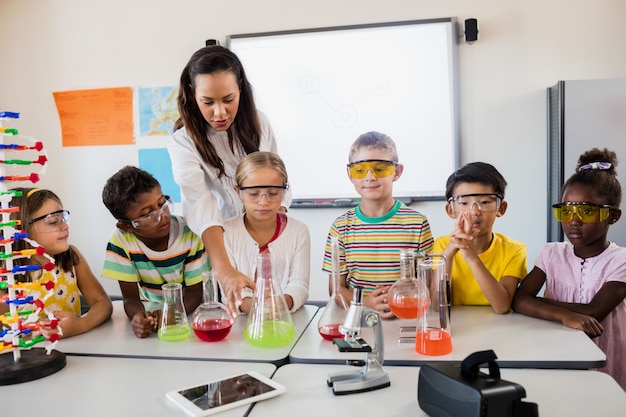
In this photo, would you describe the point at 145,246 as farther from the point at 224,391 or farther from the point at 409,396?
the point at 409,396

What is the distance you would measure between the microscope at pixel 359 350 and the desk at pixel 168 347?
25 centimetres

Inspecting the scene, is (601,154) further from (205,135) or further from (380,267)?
(205,135)

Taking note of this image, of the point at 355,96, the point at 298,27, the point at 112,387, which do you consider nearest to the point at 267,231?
the point at 112,387

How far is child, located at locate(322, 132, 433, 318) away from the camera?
2.03 m

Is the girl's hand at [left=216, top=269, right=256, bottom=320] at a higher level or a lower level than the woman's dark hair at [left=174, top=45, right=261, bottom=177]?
lower

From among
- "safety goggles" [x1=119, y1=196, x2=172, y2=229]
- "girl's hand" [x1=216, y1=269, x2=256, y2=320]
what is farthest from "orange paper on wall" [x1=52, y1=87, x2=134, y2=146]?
"girl's hand" [x1=216, y1=269, x2=256, y2=320]

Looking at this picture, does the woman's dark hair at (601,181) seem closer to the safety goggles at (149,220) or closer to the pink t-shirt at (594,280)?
the pink t-shirt at (594,280)

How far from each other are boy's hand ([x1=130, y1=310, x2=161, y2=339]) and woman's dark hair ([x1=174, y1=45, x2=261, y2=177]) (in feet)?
2.26

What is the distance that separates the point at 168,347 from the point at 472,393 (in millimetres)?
897

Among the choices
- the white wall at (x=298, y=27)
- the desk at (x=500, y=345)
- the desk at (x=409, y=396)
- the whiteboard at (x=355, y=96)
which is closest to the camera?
the desk at (x=409, y=396)

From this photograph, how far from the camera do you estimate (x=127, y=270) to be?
1937mm

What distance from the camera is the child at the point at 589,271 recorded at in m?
1.71

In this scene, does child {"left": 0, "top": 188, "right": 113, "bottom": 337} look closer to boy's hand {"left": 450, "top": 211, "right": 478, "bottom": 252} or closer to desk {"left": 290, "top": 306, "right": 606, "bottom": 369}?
desk {"left": 290, "top": 306, "right": 606, "bottom": 369}

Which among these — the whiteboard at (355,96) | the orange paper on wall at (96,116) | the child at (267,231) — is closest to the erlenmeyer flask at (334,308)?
the child at (267,231)
